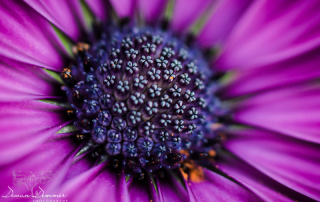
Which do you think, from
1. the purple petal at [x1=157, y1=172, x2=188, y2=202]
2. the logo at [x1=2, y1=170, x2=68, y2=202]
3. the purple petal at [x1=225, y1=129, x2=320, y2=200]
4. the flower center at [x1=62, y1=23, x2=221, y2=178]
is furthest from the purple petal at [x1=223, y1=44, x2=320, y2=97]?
the logo at [x1=2, y1=170, x2=68, y2=202]

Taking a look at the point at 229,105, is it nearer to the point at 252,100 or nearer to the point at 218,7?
the point at 252,100

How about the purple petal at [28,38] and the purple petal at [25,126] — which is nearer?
the purple petal at [25,126]

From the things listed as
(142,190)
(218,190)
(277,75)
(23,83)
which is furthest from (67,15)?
(277,75)

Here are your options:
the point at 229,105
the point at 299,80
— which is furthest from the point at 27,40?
the point at 299,80

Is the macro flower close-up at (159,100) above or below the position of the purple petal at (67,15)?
below

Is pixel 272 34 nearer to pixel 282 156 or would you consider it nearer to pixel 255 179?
pixel 282 156

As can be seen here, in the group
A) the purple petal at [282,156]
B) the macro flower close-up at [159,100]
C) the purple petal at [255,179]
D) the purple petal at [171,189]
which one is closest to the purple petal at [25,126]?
the macro flower close-up at [159,100]

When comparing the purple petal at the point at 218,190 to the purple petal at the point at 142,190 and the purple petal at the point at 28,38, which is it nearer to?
the purple petal at the point at 142,190

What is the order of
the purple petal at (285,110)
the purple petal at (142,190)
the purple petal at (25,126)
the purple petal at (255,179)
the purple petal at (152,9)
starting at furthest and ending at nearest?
the purple petal at (152,9) < the purple petal at (285,110) < the purple petal at (255,179) < the purple petal at (142,190) < the purple petal at (25,126)
